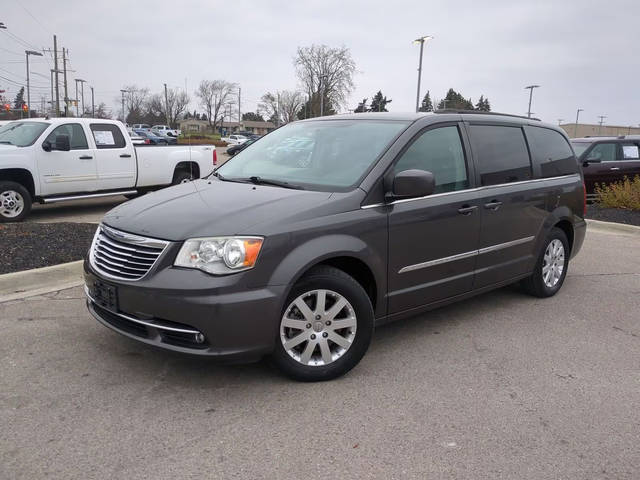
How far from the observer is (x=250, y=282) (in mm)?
3250

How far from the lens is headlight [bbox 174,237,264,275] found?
10.6 ft

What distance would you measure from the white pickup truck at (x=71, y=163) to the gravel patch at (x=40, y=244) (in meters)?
2.33

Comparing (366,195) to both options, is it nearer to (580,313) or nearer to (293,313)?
(293,313)

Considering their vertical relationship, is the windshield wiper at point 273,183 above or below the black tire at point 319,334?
above

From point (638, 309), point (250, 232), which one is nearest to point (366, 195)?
point (250, 232)

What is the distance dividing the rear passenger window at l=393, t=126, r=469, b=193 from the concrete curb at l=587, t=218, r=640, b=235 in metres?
6.62

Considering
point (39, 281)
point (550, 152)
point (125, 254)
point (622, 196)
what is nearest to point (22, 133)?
point (39, 281)

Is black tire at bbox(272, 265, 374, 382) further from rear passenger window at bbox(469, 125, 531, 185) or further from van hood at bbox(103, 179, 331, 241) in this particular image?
rear passenger window at bbox(469, 125, 531, 185)

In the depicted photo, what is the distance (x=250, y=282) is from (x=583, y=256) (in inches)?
241

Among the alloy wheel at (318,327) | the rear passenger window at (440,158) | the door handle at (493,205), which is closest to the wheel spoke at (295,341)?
the alloy wheel at (318,327)

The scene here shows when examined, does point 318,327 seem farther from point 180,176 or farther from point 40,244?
point 180,176

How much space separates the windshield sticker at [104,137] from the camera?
33.8 feet

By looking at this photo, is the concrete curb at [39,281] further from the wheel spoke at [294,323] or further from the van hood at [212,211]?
the wheel spoke at [294,323]

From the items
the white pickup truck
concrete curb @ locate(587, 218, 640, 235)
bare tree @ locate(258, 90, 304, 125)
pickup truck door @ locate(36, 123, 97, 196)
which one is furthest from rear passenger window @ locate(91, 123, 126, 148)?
bare tree @ locate(258, 90, 304, 125)
